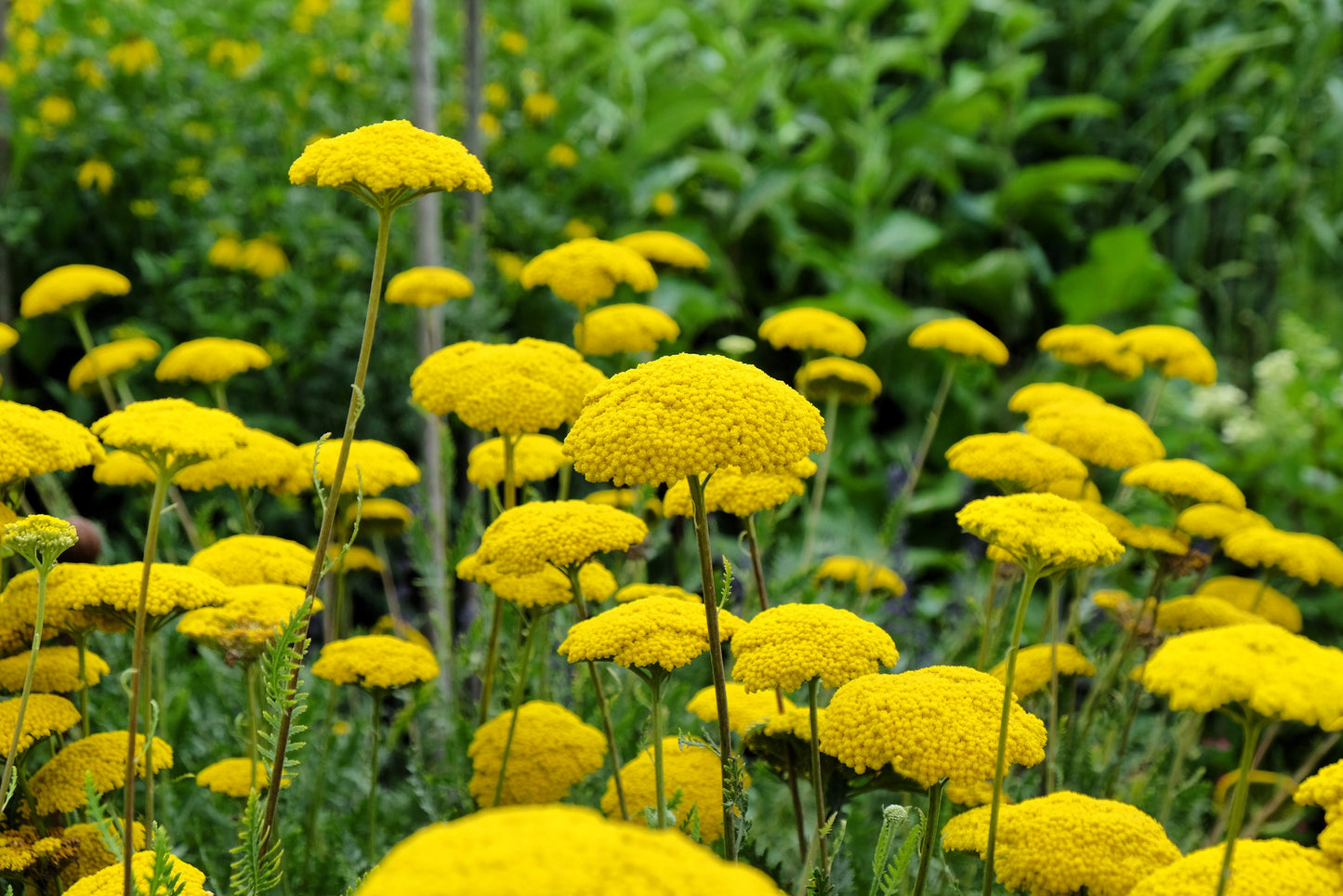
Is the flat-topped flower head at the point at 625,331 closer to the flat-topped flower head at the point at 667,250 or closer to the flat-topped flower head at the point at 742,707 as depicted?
the flat-topped flower head at the point at 667,250

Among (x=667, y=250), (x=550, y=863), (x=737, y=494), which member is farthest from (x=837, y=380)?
(x=550, y=863)

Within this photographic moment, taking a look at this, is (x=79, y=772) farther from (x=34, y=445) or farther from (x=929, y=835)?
(x=929, y=835)

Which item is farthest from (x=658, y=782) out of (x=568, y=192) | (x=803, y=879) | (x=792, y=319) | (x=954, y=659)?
(x=568, y=192)

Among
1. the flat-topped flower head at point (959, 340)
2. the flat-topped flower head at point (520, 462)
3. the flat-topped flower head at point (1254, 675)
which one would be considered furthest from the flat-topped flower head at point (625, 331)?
the flat-topped flower head at point (1254, 675)

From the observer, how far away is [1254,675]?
73 centimetres

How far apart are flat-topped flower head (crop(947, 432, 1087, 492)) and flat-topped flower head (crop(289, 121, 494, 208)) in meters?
0.69

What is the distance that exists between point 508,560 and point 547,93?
3171 mm

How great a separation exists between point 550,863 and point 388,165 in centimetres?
68

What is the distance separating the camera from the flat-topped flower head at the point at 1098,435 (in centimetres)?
146

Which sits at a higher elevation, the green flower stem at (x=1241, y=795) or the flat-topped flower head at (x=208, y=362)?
the flat-topped flower head at (x=208, y=362)

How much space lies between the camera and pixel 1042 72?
4.86 m

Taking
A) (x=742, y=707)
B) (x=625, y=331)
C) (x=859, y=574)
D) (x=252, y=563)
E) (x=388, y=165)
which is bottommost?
(x=859, y=574)

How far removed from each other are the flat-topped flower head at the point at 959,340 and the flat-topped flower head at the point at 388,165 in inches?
37.6

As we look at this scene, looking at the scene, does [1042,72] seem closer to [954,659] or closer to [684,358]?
[954,659]
